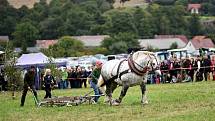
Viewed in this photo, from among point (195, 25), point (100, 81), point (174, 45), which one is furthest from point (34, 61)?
point (195, 25)

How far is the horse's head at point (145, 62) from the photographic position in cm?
2348

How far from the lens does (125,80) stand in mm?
23906

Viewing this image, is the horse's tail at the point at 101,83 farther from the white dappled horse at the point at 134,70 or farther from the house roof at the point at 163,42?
the house roof at the point at 163,42

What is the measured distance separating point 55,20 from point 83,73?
13798cm

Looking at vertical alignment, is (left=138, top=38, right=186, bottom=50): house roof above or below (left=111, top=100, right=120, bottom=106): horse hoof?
below

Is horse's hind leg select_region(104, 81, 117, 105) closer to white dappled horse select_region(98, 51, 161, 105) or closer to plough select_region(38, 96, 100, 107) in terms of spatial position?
white dappled horse select_region(98, 51, 161, 105)

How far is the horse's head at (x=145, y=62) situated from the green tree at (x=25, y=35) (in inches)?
5263

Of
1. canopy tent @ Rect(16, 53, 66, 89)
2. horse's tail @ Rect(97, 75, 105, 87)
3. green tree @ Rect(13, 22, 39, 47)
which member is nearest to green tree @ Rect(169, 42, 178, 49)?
green tree @ Rect(13, 22, 39, 47)

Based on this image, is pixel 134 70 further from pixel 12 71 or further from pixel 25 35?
pixel 25 35

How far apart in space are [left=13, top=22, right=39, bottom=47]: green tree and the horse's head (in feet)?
439

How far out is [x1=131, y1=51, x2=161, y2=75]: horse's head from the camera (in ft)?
77.0

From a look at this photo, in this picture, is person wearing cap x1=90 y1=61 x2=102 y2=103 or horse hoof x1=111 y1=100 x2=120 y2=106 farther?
person wearing cap x1=90 y1=61 x2=102 y2=103

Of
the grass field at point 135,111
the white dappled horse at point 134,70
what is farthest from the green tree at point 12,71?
the white dappled horse at point 134,70

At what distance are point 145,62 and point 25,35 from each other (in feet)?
472
